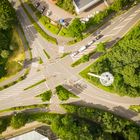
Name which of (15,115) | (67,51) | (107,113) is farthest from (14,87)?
(107,113)

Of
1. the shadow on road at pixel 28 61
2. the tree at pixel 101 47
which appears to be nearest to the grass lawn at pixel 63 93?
the shadow on road at pixel 28 61

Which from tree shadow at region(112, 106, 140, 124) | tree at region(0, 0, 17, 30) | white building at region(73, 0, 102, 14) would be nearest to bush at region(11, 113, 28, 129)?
tree at region(0, 0, 17, 30)

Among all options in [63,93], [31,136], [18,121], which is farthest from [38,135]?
[63,93]

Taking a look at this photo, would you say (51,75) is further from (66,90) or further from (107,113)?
(107,113)

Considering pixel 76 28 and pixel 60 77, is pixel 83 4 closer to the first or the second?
pixel 76 28

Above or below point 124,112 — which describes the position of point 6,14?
above

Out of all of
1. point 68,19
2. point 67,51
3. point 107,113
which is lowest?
point 107,113

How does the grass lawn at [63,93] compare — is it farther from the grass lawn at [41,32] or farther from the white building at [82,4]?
the white building at [82,4]

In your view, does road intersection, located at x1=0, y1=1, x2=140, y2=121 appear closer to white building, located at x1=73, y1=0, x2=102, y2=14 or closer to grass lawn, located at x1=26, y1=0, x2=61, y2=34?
Result: grass lawn, located at x1=26, y1=0, x2=61, y2=34
